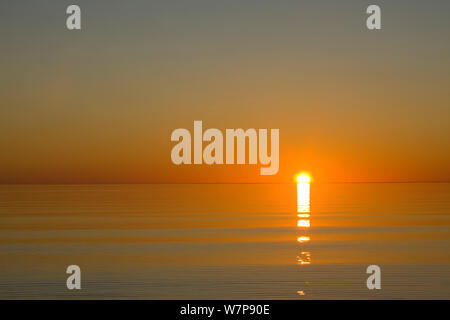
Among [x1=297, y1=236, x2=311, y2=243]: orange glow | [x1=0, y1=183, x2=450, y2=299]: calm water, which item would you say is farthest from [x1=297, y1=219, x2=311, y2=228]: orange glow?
[x1=297, y1=236, x2=311, y2=243]: orange glow

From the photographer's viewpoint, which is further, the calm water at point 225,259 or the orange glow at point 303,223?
the orange glow at point 303,223

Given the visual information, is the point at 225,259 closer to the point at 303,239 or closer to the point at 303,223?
the point at 303,239

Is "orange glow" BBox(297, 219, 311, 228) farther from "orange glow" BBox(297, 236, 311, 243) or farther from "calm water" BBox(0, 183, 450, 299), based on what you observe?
"orange glow" BBox(297, 236, 311, 243)

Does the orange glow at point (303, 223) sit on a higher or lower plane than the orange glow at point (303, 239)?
higher

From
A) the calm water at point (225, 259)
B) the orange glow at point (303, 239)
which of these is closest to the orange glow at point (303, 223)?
the calm water at point (225, 259)

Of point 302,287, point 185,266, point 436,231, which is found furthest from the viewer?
point 436,231

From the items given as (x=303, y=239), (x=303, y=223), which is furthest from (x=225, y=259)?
(x=303, y=223)

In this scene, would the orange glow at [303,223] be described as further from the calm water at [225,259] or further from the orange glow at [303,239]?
the orange glow at [303,239]

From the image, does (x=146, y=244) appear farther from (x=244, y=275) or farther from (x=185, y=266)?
(x=244, y=275)

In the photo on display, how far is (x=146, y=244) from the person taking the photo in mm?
29484
